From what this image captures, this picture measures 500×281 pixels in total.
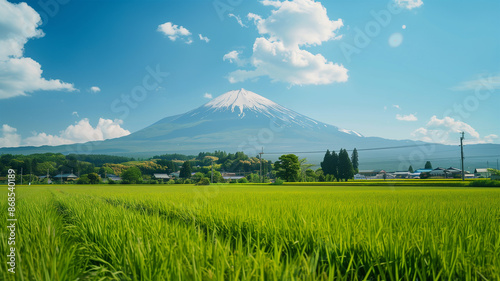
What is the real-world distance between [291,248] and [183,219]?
2415 millimetres

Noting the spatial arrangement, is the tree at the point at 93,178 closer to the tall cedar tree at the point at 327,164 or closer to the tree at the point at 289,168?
the tree at the point at 289,168

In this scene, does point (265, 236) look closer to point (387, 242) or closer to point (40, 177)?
point (387, 242)

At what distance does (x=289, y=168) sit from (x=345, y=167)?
44.8 feet

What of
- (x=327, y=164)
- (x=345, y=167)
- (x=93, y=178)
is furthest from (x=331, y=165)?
(x=93, y=178)

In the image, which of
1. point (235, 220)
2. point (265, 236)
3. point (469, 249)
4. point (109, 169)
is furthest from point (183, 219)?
point (109, 169)

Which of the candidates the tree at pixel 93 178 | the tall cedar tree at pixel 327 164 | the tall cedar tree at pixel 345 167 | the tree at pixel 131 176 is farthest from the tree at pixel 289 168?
the tree at pixel 93 178

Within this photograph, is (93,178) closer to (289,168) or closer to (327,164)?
(289,168)

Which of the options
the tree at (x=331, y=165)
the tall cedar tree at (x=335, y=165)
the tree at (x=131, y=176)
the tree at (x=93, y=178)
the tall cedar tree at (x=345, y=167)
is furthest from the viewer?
the tree at (x=331, y=165)

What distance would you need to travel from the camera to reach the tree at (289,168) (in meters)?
63.9

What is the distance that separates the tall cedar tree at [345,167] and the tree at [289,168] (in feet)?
36.3

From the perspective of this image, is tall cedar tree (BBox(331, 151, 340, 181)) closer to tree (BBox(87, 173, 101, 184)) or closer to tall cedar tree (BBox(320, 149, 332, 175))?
tall cedar tree (BBox(320, 149, 332, 175))

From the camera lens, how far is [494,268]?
1.33 m

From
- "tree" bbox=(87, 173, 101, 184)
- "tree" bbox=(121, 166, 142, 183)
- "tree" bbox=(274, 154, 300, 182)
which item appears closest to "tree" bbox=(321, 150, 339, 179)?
"tree" bbox=(274, 154, 300, 182)

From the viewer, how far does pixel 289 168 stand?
210ft
